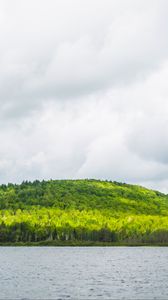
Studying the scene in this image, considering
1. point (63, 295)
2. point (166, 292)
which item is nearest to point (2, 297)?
point (63, 295)

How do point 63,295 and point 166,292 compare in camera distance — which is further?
point 166,292

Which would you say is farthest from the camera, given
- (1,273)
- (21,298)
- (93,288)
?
(1,273)

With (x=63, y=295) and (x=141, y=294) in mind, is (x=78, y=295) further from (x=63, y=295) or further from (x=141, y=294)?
(x=141, y=294)

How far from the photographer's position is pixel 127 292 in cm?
6806

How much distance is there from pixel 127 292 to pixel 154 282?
15102mm

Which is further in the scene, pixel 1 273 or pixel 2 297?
pixel 1 273

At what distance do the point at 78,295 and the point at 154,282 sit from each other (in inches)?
840

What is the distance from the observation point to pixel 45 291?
68688 millimetres

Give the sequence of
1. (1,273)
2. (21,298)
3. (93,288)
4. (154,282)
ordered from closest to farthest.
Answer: (21,298) < (93,288) < (154,282) < (1,273)

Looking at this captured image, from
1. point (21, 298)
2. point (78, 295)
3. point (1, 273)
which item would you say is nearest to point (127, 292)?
point (78, 295)

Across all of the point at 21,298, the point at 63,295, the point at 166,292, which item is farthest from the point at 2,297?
the point at 166,292

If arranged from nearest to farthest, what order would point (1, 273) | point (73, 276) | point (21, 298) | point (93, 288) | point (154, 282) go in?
point (21, 298), point (93, 288), point (154, 282), point (73, 276), point (1, 273)

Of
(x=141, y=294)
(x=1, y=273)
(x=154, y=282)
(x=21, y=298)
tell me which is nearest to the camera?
(x=21, y=298)

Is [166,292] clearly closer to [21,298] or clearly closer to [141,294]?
[141,294]
